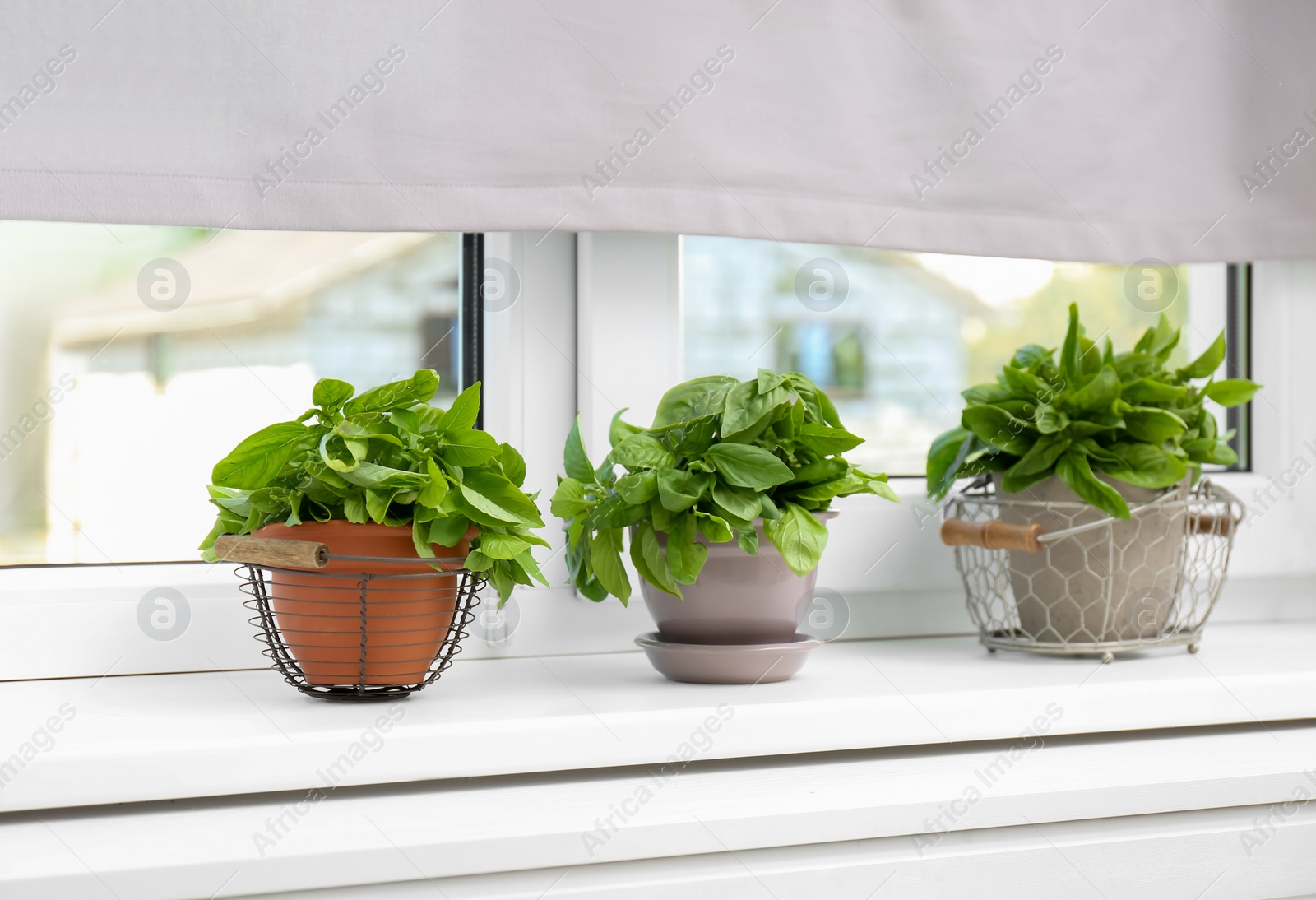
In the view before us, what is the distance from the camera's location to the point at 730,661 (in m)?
0.80

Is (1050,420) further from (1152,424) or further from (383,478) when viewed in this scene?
(383,478)

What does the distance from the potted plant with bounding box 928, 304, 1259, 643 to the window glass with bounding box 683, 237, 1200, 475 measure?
194mm

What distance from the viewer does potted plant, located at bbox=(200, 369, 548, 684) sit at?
72 centimetres

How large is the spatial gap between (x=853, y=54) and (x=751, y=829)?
2.20ft

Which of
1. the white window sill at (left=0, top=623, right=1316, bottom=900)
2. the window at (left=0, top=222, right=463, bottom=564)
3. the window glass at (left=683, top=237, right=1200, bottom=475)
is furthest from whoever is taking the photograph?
Result: the window glass at (left=683, top=237, right=1200, bottom=475)

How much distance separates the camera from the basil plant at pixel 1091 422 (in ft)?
2.98

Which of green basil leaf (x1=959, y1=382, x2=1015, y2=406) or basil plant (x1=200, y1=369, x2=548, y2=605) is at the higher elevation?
green basil leaf (x1=959, y1=382, x2=1015, y2=406)

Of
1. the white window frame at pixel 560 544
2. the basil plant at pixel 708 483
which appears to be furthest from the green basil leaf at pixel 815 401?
the white window frame at pixel 560 544

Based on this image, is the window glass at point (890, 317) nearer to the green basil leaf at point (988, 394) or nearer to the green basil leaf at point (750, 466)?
the green basil leaf at point (988, 394)

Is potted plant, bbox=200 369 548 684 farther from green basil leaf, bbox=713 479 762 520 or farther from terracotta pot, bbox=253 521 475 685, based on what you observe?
green basil leaf, bbox=713 479 762 520

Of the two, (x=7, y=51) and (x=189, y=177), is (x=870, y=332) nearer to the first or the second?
(x=189, y=177)

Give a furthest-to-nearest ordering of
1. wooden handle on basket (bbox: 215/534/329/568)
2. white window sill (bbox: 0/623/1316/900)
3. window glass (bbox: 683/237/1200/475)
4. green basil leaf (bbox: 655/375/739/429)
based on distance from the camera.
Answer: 1. window glass (bbox: 683/237/1200/475)
2. green basil leaf (bbox: 655/375/739/429)
3. wooden handle on basket (bbox: 215/534/329/568)
4. white window sill (bbox: 0/623/1316/900)

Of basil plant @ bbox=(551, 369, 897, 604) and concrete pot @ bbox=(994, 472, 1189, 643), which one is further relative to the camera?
concrete pot @ bbox=(994, 472, 1189, 643)

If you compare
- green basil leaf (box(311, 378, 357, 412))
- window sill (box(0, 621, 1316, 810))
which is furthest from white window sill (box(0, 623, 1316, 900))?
green basil leaf (box(311, 378, 357, 412))
